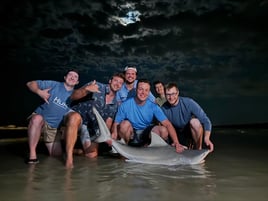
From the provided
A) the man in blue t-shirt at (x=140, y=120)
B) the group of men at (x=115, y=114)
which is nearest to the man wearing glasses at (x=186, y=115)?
the group of men at (x=115, y=114)

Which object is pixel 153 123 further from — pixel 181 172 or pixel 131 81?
pixel 181 172

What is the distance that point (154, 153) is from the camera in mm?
4969

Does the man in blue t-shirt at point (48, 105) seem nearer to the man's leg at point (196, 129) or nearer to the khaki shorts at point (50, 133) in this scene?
the khaki shorts at point (50, 133)

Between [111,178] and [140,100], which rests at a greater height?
[140,100]

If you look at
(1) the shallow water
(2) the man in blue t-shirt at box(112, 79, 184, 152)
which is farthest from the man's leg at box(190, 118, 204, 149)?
(1) the shallow water

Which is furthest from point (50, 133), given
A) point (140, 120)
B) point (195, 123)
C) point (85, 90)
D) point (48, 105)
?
point (195, 123)

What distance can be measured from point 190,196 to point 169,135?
261cm

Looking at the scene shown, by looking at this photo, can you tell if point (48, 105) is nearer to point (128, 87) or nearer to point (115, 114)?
point (115, 114)

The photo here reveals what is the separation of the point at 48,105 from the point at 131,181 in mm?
2190

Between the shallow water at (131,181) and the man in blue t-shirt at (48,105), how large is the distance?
1.44 ft

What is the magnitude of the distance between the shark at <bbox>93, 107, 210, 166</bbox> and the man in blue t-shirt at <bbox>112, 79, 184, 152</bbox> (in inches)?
10.4

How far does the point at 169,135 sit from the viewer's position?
18.1 feet

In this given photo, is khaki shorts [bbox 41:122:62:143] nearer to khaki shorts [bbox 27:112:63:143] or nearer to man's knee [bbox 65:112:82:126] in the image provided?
khaki shorts [bbox 27:112:63:143]

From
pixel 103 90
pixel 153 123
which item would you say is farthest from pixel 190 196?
pixel 103 90
